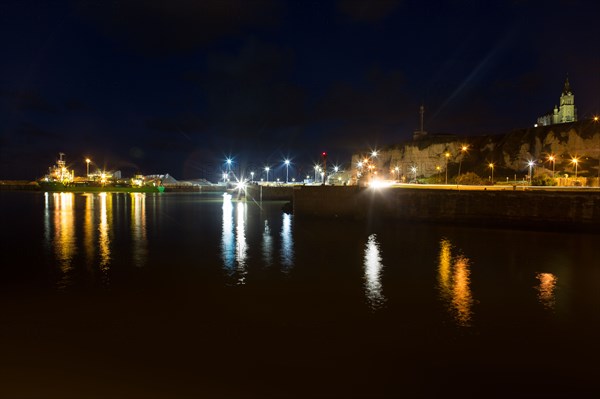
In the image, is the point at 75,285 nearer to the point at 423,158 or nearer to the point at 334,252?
the point at 334,252

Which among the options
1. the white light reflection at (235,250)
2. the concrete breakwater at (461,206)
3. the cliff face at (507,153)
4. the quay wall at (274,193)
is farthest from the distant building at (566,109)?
the white light reflection at (235,250)

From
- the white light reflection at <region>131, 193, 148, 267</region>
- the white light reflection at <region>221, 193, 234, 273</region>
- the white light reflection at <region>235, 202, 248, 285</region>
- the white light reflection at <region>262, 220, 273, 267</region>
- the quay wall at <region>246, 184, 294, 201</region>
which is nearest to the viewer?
the white light reflection at <region>235, 202, 248, 285</region>

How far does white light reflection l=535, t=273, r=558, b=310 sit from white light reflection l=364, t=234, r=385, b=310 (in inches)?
220

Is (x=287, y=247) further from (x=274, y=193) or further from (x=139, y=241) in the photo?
(x=274, y=193)

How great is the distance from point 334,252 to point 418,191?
1651 cm

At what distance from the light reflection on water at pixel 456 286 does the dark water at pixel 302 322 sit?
0.11 meters

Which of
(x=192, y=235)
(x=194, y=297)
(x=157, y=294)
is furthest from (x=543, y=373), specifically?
(x=192, y=235)

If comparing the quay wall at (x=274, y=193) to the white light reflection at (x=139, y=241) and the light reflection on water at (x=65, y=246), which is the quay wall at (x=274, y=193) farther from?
the light reflection on water at (x=65, y=246)

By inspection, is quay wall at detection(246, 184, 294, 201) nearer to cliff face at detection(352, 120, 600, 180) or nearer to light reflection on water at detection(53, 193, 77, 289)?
cliff face at detection(352, 120, 600, 180)

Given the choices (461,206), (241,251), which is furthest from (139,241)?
(461,206)

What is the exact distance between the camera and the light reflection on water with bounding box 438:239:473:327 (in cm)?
1426

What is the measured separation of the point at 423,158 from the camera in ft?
387

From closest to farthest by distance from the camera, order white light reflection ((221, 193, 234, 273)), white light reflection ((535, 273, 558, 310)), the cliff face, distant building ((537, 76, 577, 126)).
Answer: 1. white light reflection ((535, 273, 558, 310))
2. white light reflection ((221, 193, 234, 273))
3. the cliff face
4. distant building ((537, 76, 577, 126))

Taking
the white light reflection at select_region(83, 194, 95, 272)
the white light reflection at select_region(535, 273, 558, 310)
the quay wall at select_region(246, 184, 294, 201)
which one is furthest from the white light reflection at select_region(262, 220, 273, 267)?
the quay wall at select_region(246, 184, 294, 201)
